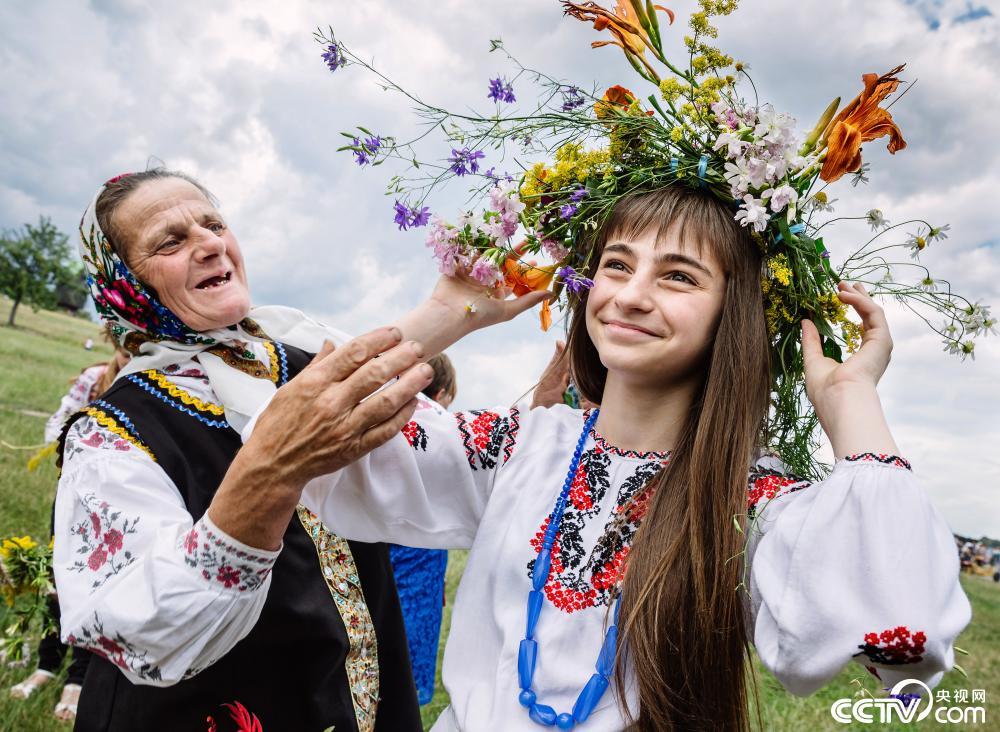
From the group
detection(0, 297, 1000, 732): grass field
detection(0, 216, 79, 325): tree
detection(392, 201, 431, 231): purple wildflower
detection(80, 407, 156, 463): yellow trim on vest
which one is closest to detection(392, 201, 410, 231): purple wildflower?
detection(392, 201, 431, 231): purple wildflower

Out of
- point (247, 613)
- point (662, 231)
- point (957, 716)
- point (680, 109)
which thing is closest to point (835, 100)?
point (680, 109)

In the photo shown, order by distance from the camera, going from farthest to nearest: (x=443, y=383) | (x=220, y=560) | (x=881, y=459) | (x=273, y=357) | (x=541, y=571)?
1. (x=443, y=383)
2. (x=273, y=357)
3. (x=541, y=571)
4. (x=220, y=560)
5. (x=881, y=459)

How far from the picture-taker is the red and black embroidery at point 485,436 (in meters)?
2.11

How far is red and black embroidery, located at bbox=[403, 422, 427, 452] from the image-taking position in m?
2.04

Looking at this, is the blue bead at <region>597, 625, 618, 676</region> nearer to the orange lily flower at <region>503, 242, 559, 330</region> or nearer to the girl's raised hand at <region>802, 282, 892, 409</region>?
the girl's raised hand at <region>802, 282, 892, 409</region>

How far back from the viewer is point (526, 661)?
1810mm

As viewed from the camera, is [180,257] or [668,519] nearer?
[668,519]

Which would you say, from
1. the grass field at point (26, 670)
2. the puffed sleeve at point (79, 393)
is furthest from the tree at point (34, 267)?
the puffed sleeve at point (79, 393)

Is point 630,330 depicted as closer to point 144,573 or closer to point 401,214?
point 401,214

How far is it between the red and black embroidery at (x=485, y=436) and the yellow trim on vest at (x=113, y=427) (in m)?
0.88

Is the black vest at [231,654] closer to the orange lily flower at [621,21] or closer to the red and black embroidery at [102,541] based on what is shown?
the red and black embroidery at [102,541]

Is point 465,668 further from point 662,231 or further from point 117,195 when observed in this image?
point 117,195

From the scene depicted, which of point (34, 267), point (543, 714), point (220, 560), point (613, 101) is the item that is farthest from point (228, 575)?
point (34, 267)

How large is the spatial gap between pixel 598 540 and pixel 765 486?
43 centimetres
